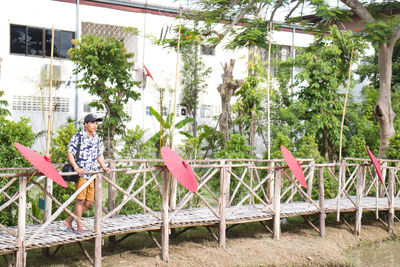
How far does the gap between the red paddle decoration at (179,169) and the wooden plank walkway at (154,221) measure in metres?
0.98

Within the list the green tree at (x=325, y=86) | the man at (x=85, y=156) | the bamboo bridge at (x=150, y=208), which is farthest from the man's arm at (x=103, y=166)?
the green tree at (x=325, y=86)

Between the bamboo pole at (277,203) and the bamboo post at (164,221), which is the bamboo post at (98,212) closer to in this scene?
the bamboo post at (164,221)

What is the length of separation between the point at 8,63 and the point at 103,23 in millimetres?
2990

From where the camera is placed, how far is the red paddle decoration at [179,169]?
222 inches

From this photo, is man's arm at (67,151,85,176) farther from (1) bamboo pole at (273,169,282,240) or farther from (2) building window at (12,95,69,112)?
(2) building window at (12,95,69,112)

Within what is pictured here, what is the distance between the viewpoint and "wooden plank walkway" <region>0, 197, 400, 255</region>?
5.35m

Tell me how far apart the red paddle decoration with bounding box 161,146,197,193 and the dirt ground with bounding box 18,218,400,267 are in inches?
51.1

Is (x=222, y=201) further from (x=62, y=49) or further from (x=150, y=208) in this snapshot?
(x=62, y=49)

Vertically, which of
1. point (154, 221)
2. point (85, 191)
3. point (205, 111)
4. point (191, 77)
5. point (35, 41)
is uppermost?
point (35, 41)

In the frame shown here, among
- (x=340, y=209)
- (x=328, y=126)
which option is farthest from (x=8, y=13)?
(x=340, y=209)

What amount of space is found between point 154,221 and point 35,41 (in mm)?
9166

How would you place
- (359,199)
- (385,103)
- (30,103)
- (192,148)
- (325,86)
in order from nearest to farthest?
1. (359,199)
2. (192,148)
3. (385,103)
4. (325,86)
5. (30,103)

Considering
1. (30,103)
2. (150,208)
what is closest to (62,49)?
(30,103)

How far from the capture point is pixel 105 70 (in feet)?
34.3
